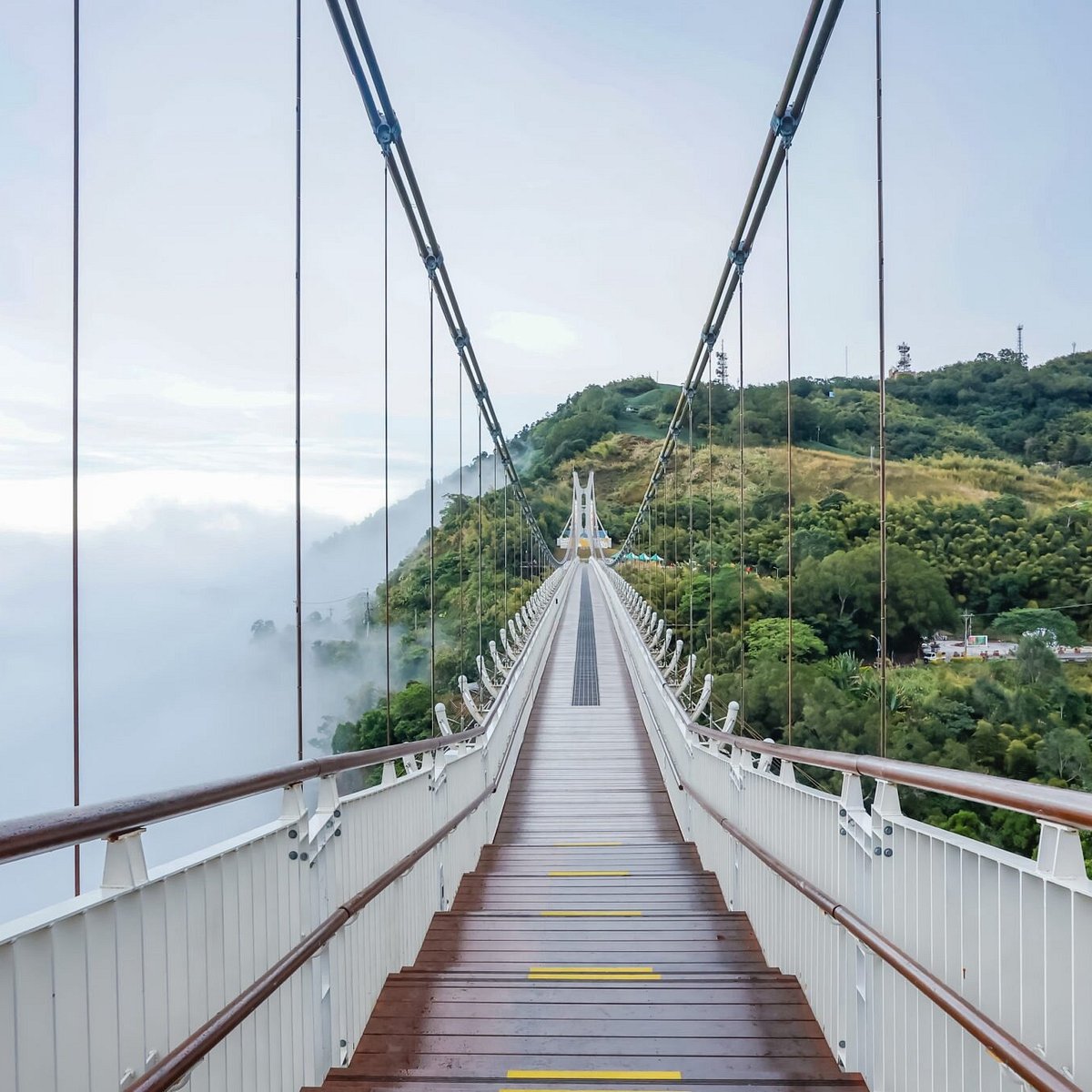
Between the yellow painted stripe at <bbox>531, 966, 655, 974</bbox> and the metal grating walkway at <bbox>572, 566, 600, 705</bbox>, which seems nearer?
the yellow painted stripe at <bbox>531, 966, 655, 974</bbox>

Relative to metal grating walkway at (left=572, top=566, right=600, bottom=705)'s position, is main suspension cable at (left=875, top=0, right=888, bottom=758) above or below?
above

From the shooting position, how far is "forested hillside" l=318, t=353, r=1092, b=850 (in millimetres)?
24938

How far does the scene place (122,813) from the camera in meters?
1.54

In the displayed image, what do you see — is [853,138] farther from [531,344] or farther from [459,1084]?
[531,344]

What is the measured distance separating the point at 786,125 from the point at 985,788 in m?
7.75

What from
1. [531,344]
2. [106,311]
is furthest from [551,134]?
[531,344]

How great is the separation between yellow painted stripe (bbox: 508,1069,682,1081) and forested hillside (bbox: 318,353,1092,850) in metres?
17.2

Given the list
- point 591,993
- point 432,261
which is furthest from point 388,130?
point 591,993

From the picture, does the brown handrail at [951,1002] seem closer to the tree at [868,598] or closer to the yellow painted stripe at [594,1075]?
the yellow painted stripe at [594,1075]

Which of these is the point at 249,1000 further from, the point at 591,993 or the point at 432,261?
the point at 432,261

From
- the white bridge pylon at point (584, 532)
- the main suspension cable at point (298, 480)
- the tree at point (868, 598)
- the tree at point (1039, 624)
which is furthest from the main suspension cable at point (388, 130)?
the white bridge pylon at point (584, 532)

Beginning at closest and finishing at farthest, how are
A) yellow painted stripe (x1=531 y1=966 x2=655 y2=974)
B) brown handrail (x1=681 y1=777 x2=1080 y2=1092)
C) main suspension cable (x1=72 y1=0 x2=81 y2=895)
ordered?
brown handrail (x1=681 y1=777 x2=1080 y2=1092)
main suspension cable (x1=72 y1=0 x2=81 y2=895)
yellow painted stripe (x1=531 y1=966 x2=655 y2=974)

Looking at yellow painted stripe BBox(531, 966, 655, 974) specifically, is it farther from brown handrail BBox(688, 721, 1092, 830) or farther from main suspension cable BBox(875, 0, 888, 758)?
main suspension cable BBox(875, 0, 888, 758)

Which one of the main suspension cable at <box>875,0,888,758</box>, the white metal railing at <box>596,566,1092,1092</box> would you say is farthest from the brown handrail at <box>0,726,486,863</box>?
the main suspension cable at <box>875,0,888,758</box>
